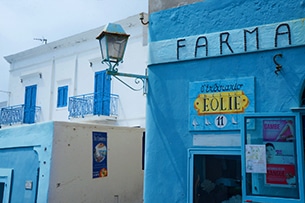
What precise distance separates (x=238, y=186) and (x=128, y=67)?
9.24 metres

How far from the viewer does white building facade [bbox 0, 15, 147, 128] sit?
13.7 meters

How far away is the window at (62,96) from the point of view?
53.9 feet

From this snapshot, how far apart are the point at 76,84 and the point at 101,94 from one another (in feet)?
6.16

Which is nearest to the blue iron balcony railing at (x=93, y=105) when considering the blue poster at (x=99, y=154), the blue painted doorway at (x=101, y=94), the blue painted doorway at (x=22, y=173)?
the blue painted doorway at (x=101, y=94)

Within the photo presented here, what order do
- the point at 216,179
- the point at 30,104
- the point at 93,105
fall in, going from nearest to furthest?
the point at 216,179, the point at 93,105, the point at 30,104

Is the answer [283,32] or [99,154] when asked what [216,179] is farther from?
[99,154]

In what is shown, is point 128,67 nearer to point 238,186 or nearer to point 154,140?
point 154,140

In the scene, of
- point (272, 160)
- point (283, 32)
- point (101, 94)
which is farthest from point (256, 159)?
point (101, 94)

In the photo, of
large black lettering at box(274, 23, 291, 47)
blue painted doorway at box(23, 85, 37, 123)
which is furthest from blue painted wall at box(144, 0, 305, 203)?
blue painted doorway at box(23, 85, 37, 123)

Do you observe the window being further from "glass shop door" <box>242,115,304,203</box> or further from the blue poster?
"glass shop door" <box>242,115,304,203</box>

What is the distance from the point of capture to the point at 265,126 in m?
4.78

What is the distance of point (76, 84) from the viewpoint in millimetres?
15852

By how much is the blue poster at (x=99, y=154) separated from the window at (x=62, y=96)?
26.1 feet

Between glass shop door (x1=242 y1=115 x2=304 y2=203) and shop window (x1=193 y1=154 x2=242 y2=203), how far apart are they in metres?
0.44
